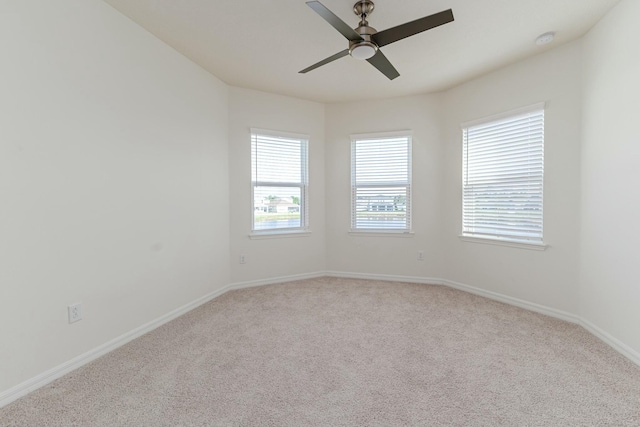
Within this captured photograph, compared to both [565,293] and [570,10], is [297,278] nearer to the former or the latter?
[565,293]

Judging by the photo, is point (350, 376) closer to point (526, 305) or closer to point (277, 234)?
point (526, 305)

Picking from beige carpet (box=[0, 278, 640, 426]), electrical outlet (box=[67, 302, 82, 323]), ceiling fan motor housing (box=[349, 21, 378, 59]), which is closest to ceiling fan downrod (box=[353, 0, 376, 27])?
ceiling fan motor housing (box=[349, 21, 378, 59])

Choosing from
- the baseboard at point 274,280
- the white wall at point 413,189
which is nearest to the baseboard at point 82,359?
the baseboard at point 274,280

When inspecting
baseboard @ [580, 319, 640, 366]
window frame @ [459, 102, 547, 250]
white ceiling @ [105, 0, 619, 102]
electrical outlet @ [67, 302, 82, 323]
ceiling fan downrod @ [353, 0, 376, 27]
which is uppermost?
white ceiling @ [105, 0, 619, 102]

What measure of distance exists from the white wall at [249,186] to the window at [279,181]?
0.09 metres

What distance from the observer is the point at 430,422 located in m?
1.56

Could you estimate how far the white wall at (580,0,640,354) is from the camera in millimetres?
2191

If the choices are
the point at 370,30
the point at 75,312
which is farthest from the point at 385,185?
the point at 75,312

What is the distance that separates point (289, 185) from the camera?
4297mm

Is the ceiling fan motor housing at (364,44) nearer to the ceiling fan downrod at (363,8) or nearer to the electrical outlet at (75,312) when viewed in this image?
the ceiling fan downrod at (363,8)

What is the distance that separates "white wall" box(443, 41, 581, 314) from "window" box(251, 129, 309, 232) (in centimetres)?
234

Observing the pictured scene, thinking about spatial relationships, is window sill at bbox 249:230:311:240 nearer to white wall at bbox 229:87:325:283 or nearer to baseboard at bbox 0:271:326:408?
white wall at bbox 229:87:325:283

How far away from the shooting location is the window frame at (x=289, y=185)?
4051 mm

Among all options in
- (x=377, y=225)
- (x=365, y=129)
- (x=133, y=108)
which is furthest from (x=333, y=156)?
(x=133, y=108)
